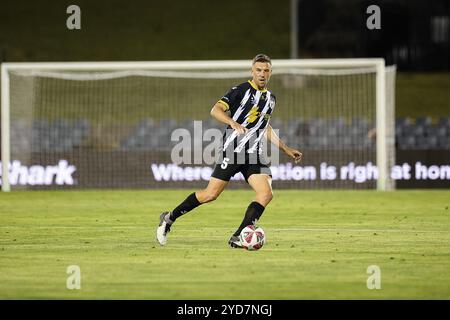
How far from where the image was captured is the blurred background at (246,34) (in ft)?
125

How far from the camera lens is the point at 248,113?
1159cm

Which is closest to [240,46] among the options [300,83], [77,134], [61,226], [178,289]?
[300,83]

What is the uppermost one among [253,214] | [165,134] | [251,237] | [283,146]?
[165,134]

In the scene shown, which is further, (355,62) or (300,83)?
(300,83)

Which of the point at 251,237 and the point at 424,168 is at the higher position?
the point at 424,168

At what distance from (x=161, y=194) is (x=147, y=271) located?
11778 millimetres

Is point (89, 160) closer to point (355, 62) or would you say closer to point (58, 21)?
point (355, 62)

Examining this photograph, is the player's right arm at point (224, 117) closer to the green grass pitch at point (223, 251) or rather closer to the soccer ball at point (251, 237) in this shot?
the soccer ball at point (251, 237)

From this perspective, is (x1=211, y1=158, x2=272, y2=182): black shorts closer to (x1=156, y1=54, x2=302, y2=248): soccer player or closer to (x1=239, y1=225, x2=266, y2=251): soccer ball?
(x1=156, y1=54, x2=302, y2=248): soccer player

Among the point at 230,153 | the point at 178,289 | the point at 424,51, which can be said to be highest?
the point at 424,51

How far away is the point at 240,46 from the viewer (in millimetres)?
40656

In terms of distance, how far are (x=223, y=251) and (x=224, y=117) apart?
1587mm

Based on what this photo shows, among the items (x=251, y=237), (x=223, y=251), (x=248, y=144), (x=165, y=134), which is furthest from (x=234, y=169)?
(x=165, y=134)

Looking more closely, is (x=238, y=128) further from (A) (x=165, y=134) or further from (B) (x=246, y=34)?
(B) (x=246, y=34)
